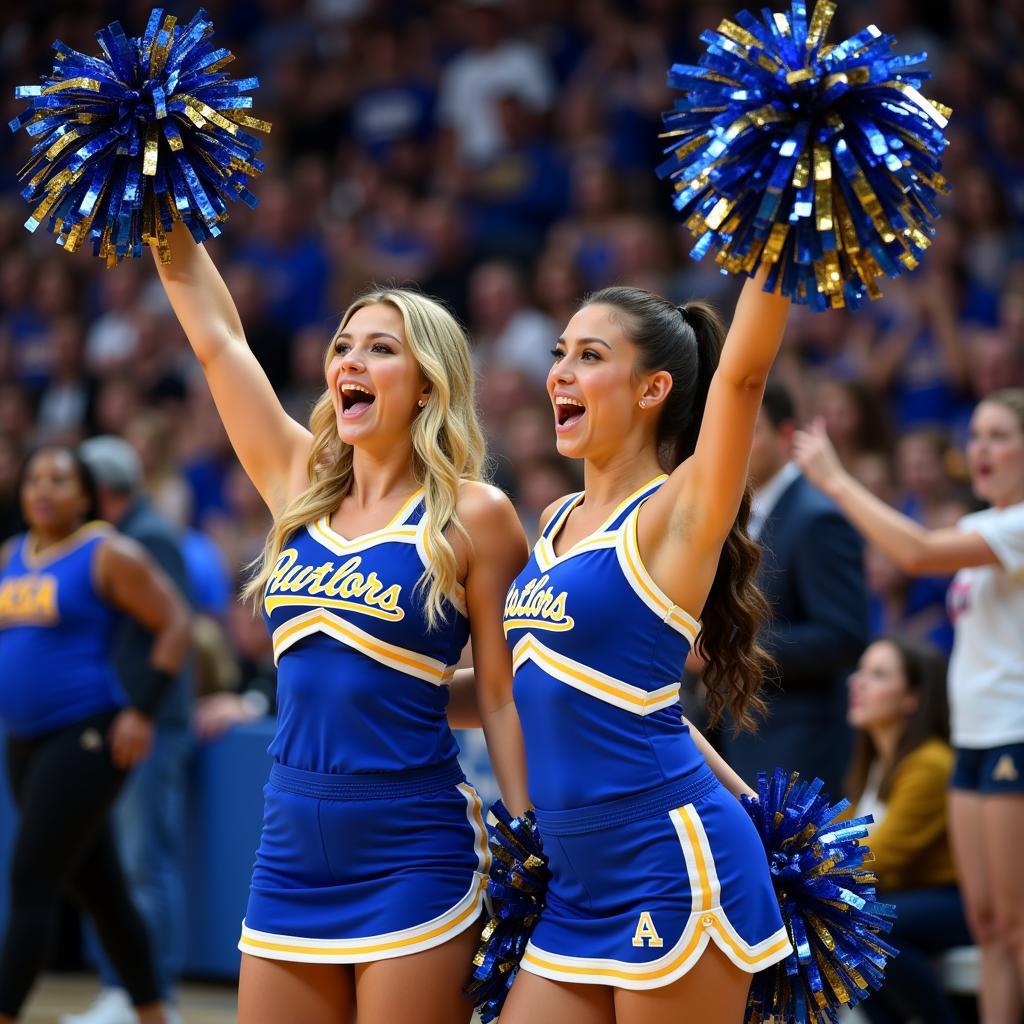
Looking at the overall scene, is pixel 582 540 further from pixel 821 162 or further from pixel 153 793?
pixel 153 793

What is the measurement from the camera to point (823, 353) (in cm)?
753

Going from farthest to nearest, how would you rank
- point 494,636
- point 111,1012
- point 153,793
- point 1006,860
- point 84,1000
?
point 84,1000 < point 153,793 < point 111,1012 < point 1006,860 < point 494,636

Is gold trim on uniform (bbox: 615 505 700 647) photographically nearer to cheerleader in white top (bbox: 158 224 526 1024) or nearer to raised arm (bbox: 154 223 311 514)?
cheerleader in white top (bbox: 158 224 526 1024)

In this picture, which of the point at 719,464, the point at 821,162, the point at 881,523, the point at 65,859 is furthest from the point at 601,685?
the point at 65,859

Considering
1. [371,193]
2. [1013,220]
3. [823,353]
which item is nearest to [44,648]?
[823,353]

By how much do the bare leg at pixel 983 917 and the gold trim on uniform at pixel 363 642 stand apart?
2071 mm

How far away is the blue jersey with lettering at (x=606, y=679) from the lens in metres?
2.68

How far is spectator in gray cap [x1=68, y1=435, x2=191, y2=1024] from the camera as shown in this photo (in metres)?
5.79

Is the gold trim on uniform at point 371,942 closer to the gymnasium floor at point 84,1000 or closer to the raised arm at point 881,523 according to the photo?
the raised arm at point 881,523

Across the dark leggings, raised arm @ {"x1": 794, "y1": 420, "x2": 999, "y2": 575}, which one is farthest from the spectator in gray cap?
raised arm @ {"x1": 794, "y1": 420, "x2": 999, "y2": 575}

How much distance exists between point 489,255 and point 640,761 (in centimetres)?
659

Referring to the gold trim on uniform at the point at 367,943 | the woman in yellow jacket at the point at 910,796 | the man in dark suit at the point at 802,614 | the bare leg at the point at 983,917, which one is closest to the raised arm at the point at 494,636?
the gold trim on uniform at the point at 367,943

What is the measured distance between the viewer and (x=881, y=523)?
4.16 m

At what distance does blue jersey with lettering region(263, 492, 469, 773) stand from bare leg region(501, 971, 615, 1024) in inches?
18.0
